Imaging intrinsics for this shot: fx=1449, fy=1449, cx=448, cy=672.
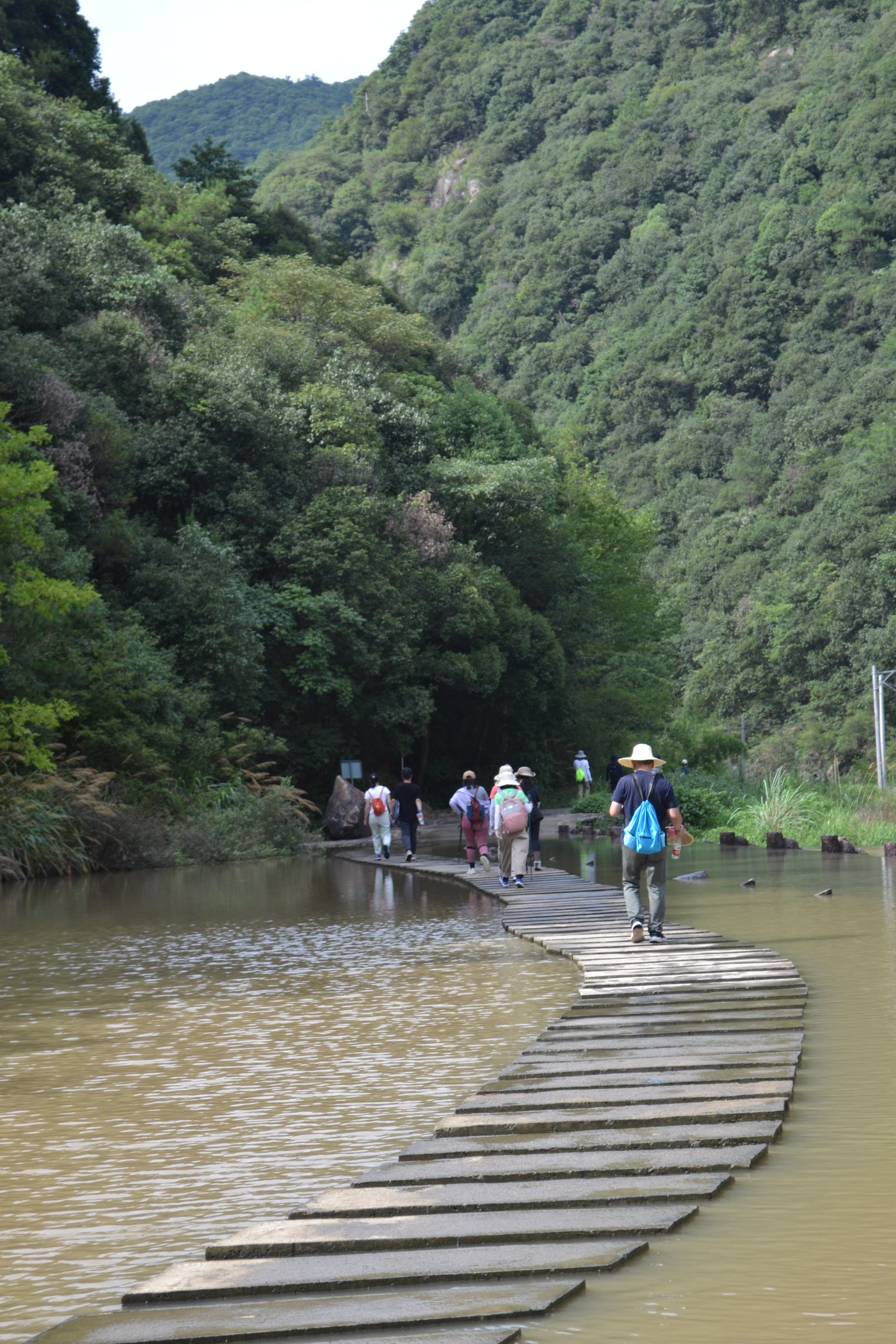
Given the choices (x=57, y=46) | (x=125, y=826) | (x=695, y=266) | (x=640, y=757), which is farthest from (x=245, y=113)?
(x=640, y=757)

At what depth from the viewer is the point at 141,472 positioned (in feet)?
117

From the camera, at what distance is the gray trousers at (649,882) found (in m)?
11.6

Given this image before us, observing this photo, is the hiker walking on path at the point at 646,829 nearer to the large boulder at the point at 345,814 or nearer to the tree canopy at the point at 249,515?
the tree canopy at the point at 249,515

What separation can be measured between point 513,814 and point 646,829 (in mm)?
6000

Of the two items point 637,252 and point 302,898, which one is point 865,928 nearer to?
point 302,898

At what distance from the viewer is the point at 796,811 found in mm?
24875

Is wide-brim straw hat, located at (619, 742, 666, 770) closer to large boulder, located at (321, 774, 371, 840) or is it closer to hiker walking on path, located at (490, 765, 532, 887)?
hiker walking on path, located at (490, 765, 532, 887)

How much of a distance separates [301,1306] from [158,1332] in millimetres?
387

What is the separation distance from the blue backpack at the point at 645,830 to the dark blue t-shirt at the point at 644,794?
0.02 metres

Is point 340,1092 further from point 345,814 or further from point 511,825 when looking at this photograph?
point 345,814

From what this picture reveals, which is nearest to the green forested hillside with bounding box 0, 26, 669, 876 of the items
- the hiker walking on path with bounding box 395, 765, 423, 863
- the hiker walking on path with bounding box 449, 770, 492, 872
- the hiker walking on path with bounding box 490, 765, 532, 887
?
the hiker walking on path with bounding box 395, 765, 423, 863

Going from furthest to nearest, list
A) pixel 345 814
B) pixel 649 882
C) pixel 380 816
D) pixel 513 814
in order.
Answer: pixel 345 814 → pixel 380 816 → pixel 513 814 → pixel 649 882

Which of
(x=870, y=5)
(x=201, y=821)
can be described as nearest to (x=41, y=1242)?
(x=201, y=821)

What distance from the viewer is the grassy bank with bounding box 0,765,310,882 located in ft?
73.3
